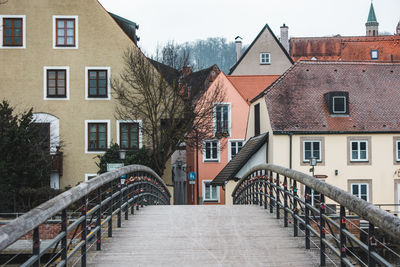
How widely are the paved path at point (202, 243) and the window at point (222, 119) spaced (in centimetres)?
2750

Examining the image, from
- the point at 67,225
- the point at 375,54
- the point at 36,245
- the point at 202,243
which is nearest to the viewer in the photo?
the point at 36,245

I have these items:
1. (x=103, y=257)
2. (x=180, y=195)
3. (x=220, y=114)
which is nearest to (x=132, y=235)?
(x=103, y=257)

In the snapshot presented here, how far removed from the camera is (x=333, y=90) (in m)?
35.5

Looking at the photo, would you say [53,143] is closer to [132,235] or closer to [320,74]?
[320,74]

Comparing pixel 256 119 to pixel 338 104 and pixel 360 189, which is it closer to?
pixel 338 104

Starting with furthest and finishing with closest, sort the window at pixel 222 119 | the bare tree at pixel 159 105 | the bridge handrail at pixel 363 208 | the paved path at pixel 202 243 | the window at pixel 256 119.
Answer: the window at pixel 222 119
the window at pixel 256 119
the bare tree at pixel 159 105
the paved path at pixel 202 243
the bridge handrail at pixel 363 208

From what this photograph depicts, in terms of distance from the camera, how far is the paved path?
7387 mm

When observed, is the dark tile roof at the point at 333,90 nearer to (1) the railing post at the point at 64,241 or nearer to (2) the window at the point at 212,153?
(2) the window at the point at 212,153

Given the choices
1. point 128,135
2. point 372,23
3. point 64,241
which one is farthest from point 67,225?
point 372,23

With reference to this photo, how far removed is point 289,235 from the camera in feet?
30.2

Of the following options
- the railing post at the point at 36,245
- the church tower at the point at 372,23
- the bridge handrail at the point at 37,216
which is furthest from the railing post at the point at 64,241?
the church tower at the point at 372,23

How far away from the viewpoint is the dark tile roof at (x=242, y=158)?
34000 millimetres

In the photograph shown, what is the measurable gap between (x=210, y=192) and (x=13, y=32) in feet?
61.1

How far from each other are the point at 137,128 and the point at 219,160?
11442mm
